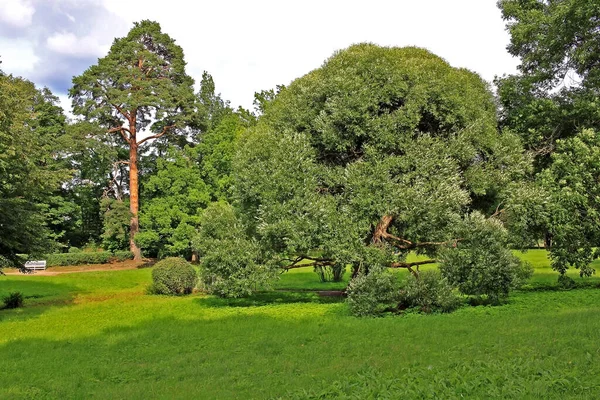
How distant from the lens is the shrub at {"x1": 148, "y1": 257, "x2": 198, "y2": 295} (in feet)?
84.3

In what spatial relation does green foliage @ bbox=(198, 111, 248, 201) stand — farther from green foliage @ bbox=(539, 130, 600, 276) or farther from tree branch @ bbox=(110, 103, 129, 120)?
green foliage @ bbox=(539, 130, 600, 276)

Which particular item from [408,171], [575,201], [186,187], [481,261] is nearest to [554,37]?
[575,201]

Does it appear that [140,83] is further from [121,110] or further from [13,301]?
[13,301]

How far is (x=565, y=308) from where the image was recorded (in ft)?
49.9

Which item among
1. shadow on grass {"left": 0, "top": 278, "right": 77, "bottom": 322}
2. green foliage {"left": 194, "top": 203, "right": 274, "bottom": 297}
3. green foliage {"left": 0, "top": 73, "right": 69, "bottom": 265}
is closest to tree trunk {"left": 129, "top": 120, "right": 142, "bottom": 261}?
shadow on grass {"left": 0, "top": 278, "right": 77, "bottom": 322}

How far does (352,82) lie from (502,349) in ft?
38.5

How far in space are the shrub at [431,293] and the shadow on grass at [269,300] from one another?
5027mm

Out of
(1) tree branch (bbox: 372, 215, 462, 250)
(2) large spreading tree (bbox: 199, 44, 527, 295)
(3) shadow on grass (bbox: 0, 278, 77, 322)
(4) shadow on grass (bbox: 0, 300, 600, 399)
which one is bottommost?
(4) shadow on grass (bbox: 0, 300, 600, 399)

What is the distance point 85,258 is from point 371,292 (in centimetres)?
3675

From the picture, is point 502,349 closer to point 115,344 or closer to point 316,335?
point 316,335

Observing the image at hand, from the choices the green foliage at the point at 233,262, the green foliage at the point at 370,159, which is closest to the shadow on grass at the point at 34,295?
the green foliage at the point at 233,262

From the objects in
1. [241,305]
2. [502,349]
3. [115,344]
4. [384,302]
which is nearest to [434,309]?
[384,302]

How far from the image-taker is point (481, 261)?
16.3 metres

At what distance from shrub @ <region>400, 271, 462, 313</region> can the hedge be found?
36025mm
